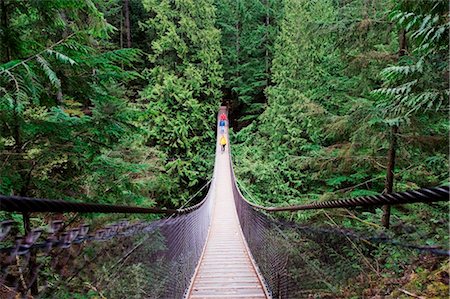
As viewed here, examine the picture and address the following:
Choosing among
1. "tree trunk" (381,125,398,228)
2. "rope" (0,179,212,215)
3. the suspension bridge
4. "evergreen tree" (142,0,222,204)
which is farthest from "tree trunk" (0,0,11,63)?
"evergreen tree" (142,0,222,204)

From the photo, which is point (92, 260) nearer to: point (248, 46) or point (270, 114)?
point (270, 114)

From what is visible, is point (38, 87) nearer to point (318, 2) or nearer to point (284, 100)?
point (284, 100)

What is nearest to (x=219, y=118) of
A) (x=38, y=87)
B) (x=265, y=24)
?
(x=265, y=24)

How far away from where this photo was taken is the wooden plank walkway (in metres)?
2.78

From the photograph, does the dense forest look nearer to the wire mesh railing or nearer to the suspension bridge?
the wire mesh railing

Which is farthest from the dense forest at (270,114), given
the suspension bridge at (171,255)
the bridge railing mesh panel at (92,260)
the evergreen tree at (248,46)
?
the evergreen tree at (248,46)

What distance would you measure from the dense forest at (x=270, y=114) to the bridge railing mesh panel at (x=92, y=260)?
0.72m

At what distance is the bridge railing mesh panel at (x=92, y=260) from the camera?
0.67 meters

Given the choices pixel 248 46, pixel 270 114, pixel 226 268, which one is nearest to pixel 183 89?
pixel 270 114

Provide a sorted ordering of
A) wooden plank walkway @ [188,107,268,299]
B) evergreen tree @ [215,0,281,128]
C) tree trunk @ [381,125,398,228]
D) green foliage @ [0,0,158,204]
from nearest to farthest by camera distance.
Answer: green foliage @ [0,0,158,204] → wooden plank walkway @ [188,107,268,299] → tree trunk @ [381,125,398,228] → evergreen tree @ [215,0,281,128]

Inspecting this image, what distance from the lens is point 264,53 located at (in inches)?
661

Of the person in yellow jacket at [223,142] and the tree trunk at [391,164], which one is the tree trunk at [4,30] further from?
the person in yellow jacket at [223,142]

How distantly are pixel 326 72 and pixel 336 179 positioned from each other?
4723 mm

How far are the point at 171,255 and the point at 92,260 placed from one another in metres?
1.45
